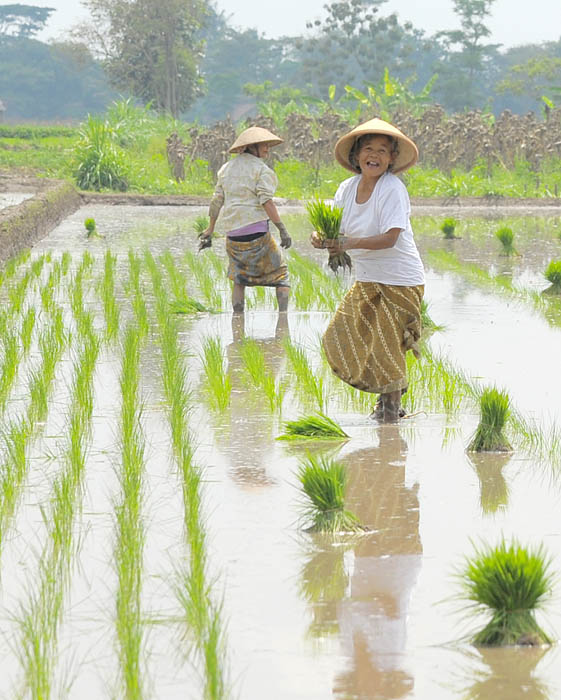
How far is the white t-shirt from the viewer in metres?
5.19

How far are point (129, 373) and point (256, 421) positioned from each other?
3.12 ft

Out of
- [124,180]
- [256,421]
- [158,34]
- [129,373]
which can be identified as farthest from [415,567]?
[158,34]

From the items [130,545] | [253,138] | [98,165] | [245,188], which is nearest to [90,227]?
[245,188]

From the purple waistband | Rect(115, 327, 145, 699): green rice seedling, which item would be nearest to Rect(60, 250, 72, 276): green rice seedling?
the purple waistband

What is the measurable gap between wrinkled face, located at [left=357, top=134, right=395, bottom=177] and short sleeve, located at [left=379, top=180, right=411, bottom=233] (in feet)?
0.27

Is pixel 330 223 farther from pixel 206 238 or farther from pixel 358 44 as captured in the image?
pixel 358 44

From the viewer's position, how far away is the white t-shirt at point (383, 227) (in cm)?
519

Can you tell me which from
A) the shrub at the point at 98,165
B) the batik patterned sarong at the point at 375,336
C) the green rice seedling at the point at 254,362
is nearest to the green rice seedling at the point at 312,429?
the batik patterned sarong at the point at 375,336

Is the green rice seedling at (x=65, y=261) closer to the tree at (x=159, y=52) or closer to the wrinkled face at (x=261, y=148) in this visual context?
the wrinkled face at (x=261, y=148)

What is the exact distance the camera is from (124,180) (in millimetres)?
23797

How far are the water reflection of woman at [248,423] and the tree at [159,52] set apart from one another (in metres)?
39.9

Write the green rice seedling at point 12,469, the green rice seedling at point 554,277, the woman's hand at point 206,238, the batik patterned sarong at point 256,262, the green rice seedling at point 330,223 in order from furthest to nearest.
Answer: the green rice seedling at point 554,277 < the woman's hand at point 206,238 < the batik patterned sarong at point 256,262 < the green rice seedling at point 330,223 < the green rice seedling at point 12,469

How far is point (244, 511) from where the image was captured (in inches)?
159

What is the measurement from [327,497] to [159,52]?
44.6m
